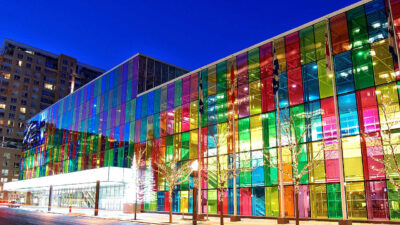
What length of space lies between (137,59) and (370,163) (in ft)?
127

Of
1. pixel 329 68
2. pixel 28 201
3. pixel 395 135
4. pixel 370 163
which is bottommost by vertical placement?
pixel 28 201

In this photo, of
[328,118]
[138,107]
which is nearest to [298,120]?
[328,118]

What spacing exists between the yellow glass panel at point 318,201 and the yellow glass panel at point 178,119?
20581 mm

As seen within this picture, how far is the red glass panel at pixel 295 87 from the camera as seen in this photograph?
33375 mm

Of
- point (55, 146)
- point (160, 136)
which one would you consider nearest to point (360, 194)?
point (160, 136)

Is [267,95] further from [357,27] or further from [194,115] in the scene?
[194,115]

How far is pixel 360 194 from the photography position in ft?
91.0

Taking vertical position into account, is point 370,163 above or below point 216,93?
below

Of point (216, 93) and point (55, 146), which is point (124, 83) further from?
point (55, 146)

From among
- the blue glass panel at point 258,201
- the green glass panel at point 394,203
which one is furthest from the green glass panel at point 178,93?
the green glass panel at point 394,203

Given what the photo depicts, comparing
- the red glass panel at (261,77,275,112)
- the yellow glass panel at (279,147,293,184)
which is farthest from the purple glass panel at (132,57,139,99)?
the yellow glass panel at (279,147,293,184)

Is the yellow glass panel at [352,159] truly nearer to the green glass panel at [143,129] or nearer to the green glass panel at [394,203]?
the green glass panel at [394,203]

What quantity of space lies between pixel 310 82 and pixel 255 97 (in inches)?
259

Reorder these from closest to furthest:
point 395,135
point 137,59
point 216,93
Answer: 1. point 395,135
2. point 216,93
3. point 137,59
